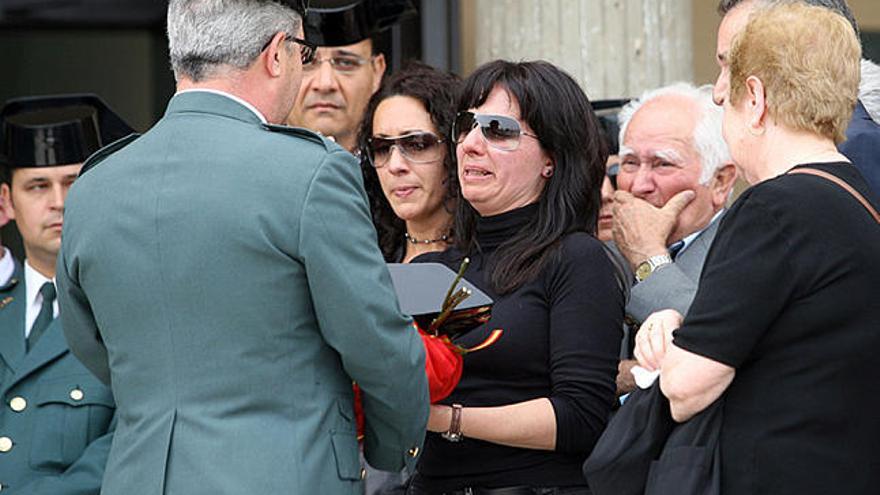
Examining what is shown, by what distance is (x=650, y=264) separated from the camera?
12.4 ft

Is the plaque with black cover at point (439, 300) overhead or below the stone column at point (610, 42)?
overhead

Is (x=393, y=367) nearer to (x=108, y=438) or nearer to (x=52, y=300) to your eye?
(x=108, y=438)

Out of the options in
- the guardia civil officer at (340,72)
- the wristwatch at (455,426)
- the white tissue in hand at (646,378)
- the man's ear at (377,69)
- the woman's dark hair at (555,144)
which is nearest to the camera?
the white tissue in hand at (646,378)

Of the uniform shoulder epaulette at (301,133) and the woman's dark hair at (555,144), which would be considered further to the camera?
the woman's dark hair at (555,144)

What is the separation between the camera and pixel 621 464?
9.50 ft

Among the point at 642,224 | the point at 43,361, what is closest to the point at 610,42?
the point at 642,224

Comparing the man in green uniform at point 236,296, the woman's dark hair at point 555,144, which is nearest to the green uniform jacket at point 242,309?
the man in green uniform at point 236,296

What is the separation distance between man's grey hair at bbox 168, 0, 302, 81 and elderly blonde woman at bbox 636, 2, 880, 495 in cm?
92

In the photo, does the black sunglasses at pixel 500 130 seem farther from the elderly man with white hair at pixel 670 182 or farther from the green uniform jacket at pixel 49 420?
the green uniform jacket at pixel 49 420

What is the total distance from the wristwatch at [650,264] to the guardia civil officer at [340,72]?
1185 mm

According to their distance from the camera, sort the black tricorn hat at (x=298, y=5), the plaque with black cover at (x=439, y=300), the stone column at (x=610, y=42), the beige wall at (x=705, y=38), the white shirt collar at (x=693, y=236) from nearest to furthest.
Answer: the black tricorn hat at (x=298, y=5) < the plaque with black cover at (x=439, y=300) < the white shirt collar at (x=693, y=236) < the stone column at (x=610, y=42) < the beige wall at (x=705, y=38)

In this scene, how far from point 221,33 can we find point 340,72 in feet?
6.39

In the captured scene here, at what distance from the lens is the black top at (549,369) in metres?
3.39

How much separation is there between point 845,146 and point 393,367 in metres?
1.17
